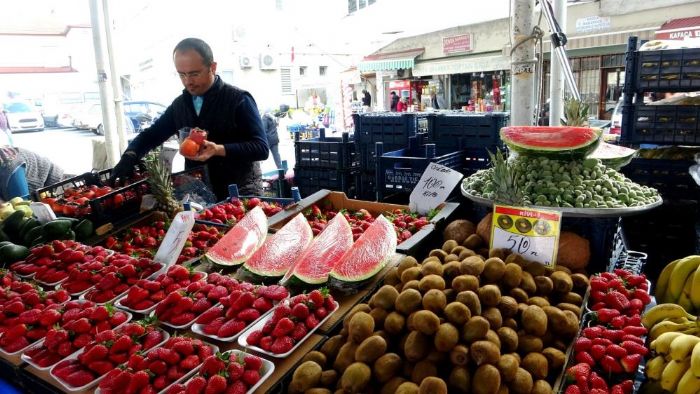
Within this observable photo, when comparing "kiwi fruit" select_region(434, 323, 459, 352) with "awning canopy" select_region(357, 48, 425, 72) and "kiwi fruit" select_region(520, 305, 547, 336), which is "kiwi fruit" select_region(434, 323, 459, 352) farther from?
"awning canopy" select_region(357, 48, 425, 72)

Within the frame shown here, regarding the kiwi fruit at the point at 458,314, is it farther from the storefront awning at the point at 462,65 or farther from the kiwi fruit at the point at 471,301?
the storefront awning at the point at 462,65

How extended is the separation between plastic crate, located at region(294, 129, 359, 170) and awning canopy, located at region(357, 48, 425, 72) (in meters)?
12.7

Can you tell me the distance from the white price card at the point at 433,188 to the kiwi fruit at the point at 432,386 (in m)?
1.46

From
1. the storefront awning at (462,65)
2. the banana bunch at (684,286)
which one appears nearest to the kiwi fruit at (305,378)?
the banana bunch at (684,286)

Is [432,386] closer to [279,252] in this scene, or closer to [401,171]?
[279,252]

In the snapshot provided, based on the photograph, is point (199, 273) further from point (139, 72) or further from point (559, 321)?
point (139, 72)

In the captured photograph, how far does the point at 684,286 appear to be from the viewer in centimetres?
204

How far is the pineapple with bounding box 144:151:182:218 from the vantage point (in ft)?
9.47

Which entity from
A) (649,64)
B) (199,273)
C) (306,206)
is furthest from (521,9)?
(199,273)

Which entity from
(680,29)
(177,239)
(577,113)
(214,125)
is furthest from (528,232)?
(680,29)

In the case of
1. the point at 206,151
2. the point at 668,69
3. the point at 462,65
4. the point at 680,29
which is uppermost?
the point at 680,29

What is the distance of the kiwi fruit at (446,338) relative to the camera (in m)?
1.34

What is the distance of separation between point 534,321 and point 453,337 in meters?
0.30

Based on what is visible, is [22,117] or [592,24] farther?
[22,117]
